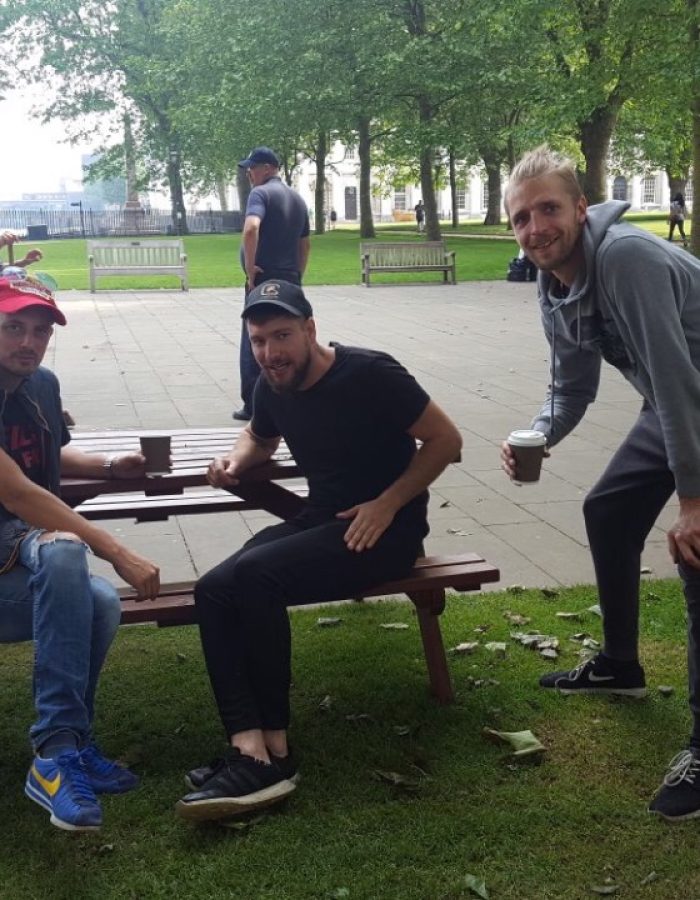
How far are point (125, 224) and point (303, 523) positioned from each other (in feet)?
170

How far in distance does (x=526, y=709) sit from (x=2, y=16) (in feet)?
164

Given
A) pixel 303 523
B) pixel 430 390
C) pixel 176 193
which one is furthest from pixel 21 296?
pixel 176 193

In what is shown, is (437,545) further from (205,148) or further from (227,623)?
(205,148)

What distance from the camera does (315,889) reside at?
2.70 meters

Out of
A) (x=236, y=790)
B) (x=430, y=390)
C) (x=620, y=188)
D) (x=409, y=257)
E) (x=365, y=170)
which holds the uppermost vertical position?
(x=620, y=188)

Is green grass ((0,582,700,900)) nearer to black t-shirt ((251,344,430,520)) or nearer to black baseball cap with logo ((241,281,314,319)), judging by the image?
black t-shirt ((251,344,430,520))

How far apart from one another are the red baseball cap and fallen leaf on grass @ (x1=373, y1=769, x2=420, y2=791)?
5.80 feet

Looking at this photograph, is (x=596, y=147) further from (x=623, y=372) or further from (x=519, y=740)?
(x=519, y=740)

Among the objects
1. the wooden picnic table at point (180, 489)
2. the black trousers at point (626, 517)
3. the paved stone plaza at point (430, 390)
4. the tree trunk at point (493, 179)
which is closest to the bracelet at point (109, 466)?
the wooden picnic table at point (180, 489)

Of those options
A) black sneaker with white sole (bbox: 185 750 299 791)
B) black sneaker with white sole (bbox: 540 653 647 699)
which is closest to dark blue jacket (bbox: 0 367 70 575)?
black sneaker with white sole (bbox: 185 750 299 791)

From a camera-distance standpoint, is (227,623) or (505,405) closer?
(227,623)

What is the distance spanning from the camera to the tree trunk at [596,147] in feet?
83.8

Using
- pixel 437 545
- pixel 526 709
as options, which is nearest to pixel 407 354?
pixel 437 545

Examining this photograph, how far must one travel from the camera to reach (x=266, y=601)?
3.15 metres
